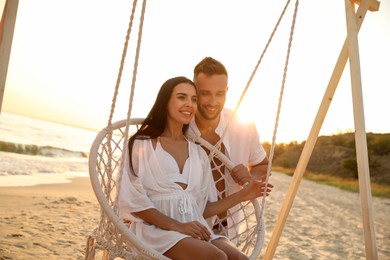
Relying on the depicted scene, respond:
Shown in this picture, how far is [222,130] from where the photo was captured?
2670mm

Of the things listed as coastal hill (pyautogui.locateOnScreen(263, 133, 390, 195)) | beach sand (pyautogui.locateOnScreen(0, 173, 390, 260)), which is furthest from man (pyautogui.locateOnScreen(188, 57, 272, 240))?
coastal hill (pyautogui.locateOnScreen(263, 133, 390, 195))

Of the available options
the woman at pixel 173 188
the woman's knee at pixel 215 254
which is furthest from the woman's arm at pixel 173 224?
the woman's knee at pixel 215 254

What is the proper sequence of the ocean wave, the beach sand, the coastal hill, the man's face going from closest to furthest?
the man's face
the beach sand
the ocean wave
the coastal hill

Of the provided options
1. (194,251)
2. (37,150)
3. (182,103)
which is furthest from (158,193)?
(37,150)

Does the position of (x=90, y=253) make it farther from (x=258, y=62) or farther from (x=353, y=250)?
(x=353, y=250)

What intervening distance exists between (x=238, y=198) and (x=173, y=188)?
1.33 feet

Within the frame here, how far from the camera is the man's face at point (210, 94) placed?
254cm

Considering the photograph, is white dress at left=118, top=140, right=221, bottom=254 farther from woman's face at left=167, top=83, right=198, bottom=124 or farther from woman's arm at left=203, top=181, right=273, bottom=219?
woman's face at left=167, top=83, right=198, bottom=124

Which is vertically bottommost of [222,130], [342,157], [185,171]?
[185,171]

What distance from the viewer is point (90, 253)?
1912mm

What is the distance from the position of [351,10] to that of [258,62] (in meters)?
0.60

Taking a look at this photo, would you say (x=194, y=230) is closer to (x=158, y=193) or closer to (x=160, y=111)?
(x=158, y=193)

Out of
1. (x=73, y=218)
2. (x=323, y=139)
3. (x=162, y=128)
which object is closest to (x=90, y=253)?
(x=162, y=128)

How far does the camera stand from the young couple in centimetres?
190
